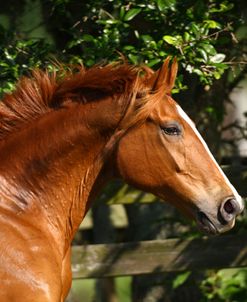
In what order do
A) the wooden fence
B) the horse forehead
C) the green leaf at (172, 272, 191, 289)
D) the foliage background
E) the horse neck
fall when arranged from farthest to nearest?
the green leaf at (172, 272, 191, 289) < the wooden fence < the foliage background < the horse forehead < the horse neck

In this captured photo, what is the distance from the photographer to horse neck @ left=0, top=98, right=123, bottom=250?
4.36 metres

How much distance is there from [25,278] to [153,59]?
1960 millimetres

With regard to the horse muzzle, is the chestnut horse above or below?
above

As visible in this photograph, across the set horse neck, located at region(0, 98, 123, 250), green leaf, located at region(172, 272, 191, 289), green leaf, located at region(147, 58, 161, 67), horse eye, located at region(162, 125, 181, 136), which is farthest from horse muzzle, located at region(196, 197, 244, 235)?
green leaf, located at region(172, 272, 191, 289)

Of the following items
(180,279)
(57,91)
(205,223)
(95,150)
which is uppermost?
(57,91)

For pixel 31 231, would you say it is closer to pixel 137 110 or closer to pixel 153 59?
pixel 137 110

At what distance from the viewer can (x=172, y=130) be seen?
14.6 feet

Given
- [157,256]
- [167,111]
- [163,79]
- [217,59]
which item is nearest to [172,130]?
[167,111]

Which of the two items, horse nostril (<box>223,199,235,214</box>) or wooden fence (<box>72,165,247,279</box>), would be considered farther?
wooden fence (<box>72,165,247,279</box>)

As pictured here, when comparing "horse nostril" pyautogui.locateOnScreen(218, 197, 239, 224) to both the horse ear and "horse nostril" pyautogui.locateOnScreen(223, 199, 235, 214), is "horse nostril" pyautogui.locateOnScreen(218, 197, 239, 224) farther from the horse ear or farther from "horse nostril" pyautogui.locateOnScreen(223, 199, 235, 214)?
the horse ear

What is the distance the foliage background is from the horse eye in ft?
2.22

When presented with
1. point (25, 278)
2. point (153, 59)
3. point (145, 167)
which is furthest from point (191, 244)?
point (25, 278)

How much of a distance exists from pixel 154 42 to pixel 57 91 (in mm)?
1285

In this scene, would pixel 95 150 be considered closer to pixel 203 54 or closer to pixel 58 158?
pixel 58 158
